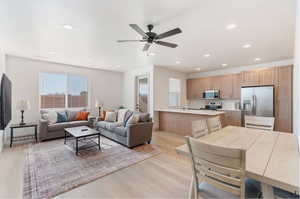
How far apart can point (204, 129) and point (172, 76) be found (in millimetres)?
4665

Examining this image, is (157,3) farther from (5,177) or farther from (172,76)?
(172,76)

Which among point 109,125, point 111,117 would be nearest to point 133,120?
point 109,125

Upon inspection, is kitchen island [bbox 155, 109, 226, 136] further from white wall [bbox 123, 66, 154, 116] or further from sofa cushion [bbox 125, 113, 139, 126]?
sofa cushion [bbox 125, 113, 139, 126]

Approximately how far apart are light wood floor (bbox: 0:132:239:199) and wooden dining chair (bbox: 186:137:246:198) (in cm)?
21

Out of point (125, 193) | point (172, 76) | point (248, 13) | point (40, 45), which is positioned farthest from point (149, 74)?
point (125, 193)

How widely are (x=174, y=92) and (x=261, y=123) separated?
4.51m

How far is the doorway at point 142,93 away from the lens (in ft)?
19.9

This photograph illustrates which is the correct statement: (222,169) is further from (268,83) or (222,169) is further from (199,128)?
(268,83)

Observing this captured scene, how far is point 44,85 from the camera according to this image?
5086 millimetres

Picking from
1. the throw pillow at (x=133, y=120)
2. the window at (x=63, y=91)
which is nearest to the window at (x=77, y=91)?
the window at (x=63, y=91)

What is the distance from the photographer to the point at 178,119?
518 centimetres

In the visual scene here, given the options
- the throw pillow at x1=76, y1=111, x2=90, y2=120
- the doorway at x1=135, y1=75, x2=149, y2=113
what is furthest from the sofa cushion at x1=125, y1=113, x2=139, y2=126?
the throw pillow at x1=76, y1=111, x2=90, y2=120

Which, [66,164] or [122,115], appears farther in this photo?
[122,115]

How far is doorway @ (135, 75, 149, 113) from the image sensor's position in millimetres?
6062
